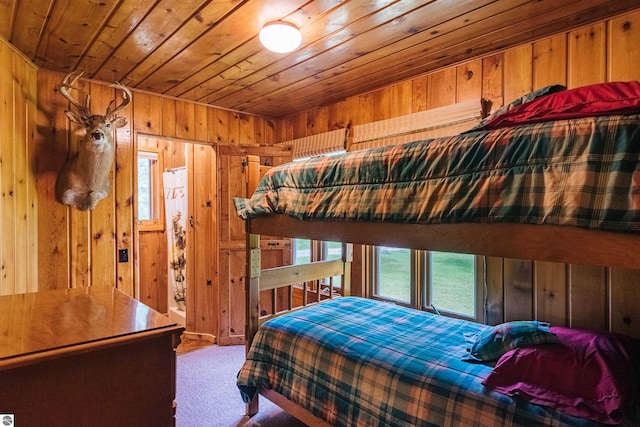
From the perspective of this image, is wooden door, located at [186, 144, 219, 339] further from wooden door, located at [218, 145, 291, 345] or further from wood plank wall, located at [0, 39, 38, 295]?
wood plank wall, located at [0, 39, 38, 295]

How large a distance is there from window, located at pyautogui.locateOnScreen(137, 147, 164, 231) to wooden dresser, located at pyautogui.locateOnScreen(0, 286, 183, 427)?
333 cm

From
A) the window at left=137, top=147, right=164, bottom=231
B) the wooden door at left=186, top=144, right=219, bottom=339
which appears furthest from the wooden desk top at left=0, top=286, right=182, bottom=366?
the window at left=137, top=147, right=164, bottom=231

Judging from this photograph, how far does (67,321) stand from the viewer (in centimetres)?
108

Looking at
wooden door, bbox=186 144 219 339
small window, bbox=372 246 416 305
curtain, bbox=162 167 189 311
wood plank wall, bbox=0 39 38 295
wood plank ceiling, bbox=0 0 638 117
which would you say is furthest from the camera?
curtain, bbox=162 167 189 311

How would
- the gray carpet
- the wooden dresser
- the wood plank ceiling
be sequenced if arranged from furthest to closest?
1. the gray carpet
2. the wood plank ceiling
3. the wooden dresser

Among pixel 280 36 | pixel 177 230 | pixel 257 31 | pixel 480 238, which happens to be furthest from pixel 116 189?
pixel 480 238

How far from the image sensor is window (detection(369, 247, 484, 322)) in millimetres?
2531

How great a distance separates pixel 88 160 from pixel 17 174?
16.0 inches

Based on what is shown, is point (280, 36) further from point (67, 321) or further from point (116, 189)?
point (116, 189)

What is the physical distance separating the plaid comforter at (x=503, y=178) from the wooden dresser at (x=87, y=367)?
92 cm

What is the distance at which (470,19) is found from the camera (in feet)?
6.19

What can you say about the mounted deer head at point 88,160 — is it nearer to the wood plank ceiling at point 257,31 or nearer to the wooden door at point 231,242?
the wood plank ceiling at point 257,31

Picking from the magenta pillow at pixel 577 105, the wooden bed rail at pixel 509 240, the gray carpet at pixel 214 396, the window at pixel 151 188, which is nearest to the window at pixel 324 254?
the gray carpet at pixel 214 396

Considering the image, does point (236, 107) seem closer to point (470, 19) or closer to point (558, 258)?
point (470, 19)
